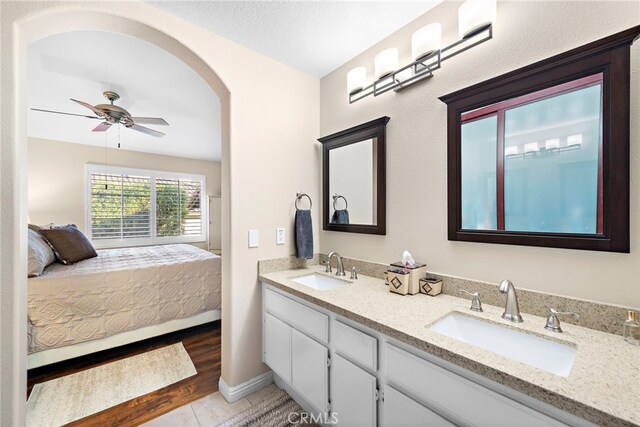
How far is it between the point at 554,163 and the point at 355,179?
112 centimetres

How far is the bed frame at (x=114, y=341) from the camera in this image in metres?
2.06

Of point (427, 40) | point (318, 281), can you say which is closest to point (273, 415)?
point (318, 281)

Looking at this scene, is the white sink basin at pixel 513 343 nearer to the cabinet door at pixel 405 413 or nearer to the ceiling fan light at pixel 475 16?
the cabinet door at pixel 405 413

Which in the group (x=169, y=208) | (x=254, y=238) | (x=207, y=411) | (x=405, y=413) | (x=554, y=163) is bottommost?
(x=207, y=411)

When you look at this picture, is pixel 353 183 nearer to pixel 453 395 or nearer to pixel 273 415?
pixel 453 395

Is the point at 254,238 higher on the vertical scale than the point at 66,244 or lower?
higher

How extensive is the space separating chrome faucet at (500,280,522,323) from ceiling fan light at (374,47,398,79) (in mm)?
1325

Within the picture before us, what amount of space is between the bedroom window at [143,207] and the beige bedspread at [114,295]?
174 centimetres

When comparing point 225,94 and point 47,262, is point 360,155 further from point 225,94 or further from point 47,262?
point 47,262

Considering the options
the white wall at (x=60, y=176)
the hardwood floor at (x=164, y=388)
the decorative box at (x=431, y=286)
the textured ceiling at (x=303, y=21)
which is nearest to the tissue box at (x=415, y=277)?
the decorative box at (x=431, y=286)

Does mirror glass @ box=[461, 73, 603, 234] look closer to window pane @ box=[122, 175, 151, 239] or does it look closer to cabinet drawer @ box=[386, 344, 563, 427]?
cabinet drawer @ box=[386, 344, 563, 427]

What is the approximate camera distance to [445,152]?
1.44 m

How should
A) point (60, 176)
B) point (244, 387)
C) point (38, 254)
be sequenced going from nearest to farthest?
point (244, 387) → point (38, 254) → point (60, 176)

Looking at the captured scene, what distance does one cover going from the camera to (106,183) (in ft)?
14.3
